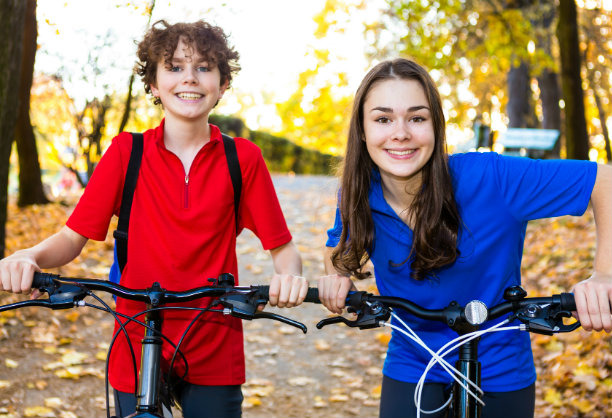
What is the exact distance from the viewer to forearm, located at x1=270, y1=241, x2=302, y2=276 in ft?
9.36

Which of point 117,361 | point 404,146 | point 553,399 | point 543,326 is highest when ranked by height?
point 404,146

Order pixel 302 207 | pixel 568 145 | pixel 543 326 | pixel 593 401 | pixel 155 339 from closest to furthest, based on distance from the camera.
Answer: pixel 543 326
pixel 155 339
pixel 593 401
pixel 568 145
pixel 302 207

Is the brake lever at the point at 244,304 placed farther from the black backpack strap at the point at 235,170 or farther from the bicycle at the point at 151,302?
the black backpack strap at the point at 235,170

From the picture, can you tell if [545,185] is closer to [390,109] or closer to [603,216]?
[603,216]

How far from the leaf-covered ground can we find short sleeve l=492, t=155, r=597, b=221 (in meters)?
1.68

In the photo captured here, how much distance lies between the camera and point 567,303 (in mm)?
2057

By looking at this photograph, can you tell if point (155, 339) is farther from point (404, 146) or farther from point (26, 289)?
point (404, 146)

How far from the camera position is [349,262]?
2598 millimetres

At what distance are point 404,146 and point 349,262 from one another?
19.3 inches

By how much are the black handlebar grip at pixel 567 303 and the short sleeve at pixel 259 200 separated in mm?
1203

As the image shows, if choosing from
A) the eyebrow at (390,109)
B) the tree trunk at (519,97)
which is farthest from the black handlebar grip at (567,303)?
the tree trunk at (519,97)

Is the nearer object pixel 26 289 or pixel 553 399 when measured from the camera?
pixel 26 289

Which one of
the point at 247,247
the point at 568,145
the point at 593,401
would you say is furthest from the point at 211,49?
the point at 568,145

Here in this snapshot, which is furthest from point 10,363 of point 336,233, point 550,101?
point 550,101
